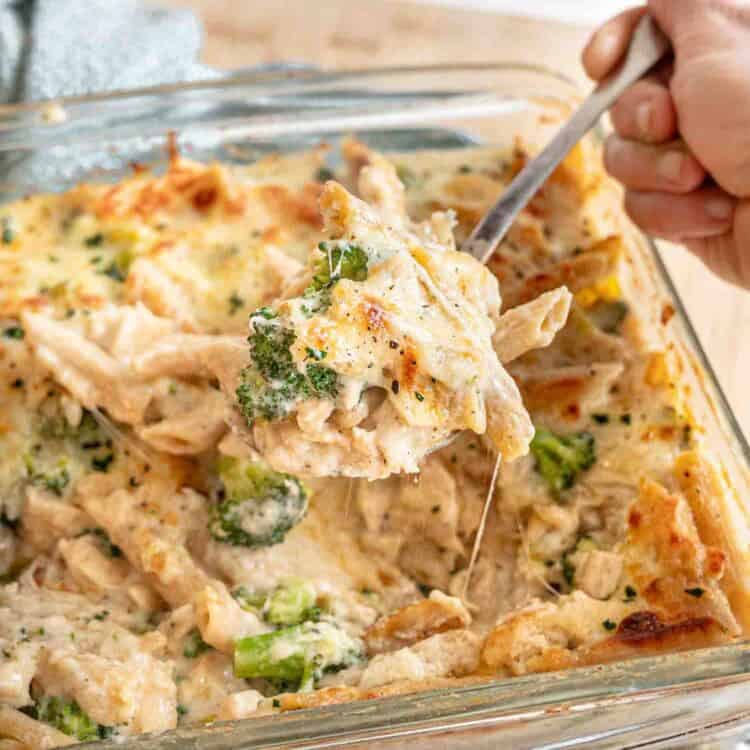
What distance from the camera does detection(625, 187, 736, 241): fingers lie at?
8.09 feet

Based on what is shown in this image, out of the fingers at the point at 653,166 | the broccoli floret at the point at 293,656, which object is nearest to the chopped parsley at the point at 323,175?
the fingers at the point at 653,166

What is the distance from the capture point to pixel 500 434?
5.81 ft

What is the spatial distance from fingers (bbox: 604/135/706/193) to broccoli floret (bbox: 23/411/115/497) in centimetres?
126

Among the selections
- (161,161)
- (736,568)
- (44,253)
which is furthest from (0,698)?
(161,161)

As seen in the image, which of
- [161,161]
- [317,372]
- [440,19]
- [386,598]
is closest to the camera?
[317,372]

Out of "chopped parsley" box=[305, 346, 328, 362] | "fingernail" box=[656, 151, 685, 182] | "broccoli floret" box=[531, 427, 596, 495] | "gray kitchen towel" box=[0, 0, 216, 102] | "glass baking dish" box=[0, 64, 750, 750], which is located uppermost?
"gray kitchen towel" box=[0, 0, 216, 102]

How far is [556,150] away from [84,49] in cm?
162

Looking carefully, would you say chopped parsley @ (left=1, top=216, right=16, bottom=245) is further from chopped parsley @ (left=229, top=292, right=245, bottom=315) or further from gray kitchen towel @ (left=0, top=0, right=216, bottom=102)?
gray kitchen towel @ (left=0, top=0, right=216, bottom=102)

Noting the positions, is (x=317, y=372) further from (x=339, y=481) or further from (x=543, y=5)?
(x=543, y=5)

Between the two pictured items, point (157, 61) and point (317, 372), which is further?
point (157, 61)

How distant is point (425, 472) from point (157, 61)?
1.76 meters

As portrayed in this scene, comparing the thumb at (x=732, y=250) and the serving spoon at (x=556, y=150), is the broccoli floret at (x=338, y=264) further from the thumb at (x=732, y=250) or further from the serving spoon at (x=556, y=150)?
the thumb at (x=732, y=250)

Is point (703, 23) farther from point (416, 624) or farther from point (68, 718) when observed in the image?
point (68, 718)

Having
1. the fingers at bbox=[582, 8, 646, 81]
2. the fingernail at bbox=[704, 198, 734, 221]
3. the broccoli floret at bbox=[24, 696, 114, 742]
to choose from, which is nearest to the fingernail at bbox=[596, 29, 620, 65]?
the fingers at bbox=[582, 8, 646, 81]
